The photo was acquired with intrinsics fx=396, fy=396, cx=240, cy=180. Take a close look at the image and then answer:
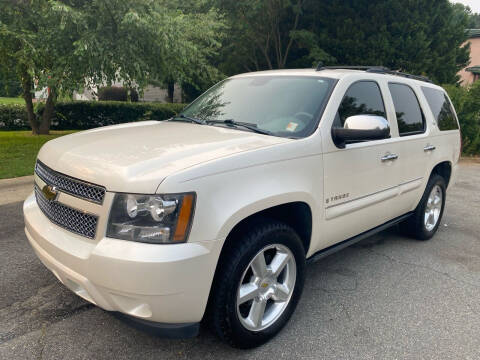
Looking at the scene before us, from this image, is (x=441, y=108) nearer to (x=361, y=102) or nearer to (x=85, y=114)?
(x=361, y=102)

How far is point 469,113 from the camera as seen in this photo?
12219mm

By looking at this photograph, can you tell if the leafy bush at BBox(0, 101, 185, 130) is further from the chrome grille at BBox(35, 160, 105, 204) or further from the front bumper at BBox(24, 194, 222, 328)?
the front bumper at BBox(24, 194, 222, 328)

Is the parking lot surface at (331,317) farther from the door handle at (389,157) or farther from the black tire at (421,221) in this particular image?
the door handle at (389,157)

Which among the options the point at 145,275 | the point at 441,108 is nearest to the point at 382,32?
the point at 441,108

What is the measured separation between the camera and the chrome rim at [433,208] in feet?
15.3

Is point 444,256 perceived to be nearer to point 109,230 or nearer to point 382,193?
point 382,193

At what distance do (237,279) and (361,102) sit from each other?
197 cm

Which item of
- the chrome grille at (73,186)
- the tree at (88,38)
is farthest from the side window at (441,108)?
the tree at (88,38)

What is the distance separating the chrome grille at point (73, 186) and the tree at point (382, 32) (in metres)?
15.8

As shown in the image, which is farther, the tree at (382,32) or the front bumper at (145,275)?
the tree at (382,32)

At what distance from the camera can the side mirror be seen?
Result: 287cm

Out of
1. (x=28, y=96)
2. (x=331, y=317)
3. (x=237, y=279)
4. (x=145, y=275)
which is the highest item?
(x=28, y=96)

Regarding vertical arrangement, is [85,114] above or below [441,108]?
below

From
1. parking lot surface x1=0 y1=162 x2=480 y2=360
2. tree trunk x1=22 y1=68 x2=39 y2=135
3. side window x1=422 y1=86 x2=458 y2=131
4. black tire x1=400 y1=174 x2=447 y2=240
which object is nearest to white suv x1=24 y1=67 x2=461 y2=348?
parking lot surface x1=0 y1=162 x2=480 y2=360
